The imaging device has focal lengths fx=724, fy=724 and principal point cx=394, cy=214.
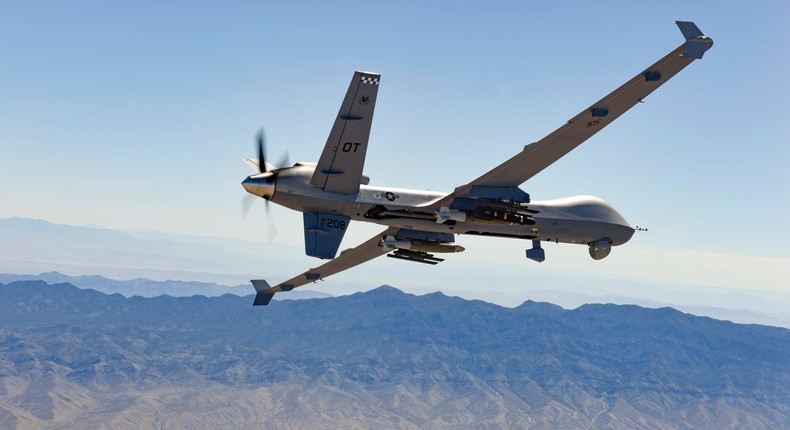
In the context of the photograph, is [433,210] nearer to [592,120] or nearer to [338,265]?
[592,120]

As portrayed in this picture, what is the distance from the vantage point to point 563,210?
47.7 meters

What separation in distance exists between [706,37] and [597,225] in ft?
61.4

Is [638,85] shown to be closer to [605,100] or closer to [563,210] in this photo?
[605,100]

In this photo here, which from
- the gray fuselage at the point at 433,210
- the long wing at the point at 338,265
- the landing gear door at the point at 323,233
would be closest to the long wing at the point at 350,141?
the gray fuselage at the point at 433,210

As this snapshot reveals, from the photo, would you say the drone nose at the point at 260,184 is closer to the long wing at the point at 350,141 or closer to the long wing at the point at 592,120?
the long wing at the point at 350,141

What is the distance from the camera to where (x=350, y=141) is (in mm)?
36781

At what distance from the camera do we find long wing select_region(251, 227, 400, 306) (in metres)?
50.8

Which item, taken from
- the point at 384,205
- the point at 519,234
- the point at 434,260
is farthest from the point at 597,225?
the point at 384,205

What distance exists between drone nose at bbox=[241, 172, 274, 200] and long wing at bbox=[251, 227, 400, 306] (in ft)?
34.5

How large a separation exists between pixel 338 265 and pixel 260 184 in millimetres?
16342

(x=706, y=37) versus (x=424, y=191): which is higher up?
(x=706, y=37)

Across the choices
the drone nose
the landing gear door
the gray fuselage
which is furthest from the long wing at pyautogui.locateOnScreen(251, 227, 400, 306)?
the drone nose

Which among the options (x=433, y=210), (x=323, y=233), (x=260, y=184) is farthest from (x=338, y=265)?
(x=260, y=184)

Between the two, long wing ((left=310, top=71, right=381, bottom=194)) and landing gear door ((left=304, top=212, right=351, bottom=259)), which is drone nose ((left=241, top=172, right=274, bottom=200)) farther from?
landing gear door ((left=304, top=212, right=351, bottom=259))
